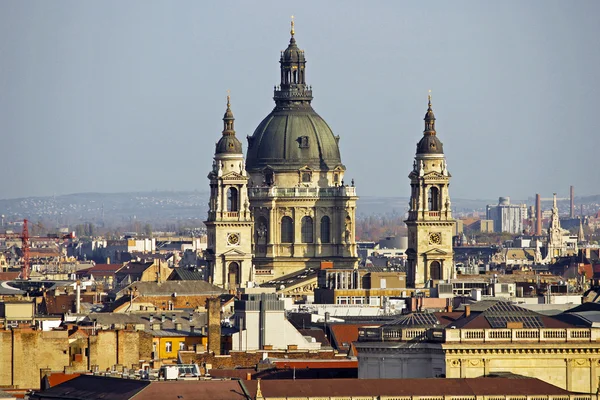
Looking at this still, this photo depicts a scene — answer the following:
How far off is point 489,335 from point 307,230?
95.1 meters

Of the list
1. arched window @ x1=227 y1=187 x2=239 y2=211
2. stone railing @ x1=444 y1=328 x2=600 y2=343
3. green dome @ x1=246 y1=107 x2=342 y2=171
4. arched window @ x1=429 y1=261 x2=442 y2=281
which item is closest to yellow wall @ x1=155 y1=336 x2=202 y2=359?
stone railing @ x1=444 y1=328 x2=600 y2=343

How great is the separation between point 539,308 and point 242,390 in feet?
140

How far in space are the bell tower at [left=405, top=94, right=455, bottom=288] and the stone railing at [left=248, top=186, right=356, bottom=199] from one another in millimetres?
9155

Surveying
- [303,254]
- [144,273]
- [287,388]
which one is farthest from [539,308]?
[144,273]

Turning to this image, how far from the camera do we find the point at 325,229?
18475cm

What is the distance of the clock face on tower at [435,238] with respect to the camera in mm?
175000

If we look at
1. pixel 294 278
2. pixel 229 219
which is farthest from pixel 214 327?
pixel 229 219

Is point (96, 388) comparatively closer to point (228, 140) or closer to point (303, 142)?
point (228, 140)

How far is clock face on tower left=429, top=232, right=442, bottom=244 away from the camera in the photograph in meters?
175

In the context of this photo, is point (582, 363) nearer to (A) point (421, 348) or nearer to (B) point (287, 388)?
(A) point (421, 348)

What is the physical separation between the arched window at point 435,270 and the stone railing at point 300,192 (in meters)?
12.1

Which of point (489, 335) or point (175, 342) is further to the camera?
point (175, 342)

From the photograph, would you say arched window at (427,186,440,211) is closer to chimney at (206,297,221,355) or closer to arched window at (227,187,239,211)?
arched window at (227,187,239,211)

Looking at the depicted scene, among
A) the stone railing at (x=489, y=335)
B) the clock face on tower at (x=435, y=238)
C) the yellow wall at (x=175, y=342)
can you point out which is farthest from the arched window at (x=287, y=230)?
the stone railing at (x=489, y=335)
